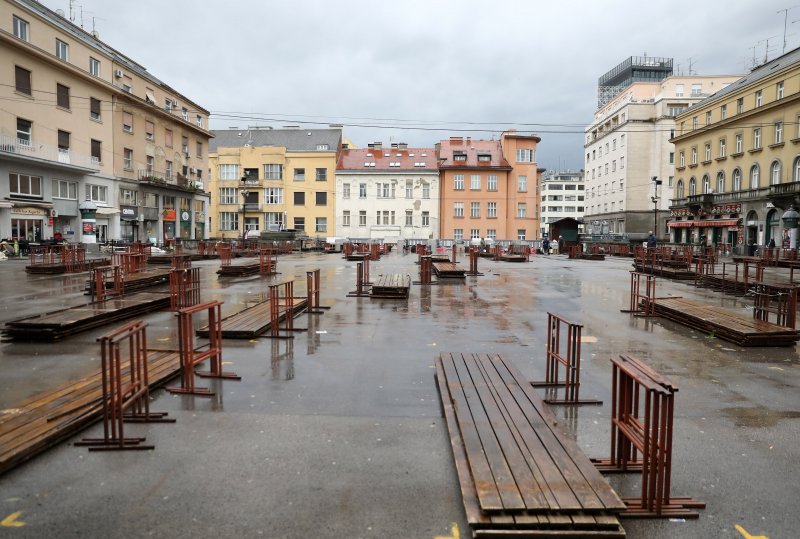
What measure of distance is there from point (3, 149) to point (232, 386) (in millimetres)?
32863

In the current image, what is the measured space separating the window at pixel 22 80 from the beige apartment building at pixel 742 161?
52612 mm

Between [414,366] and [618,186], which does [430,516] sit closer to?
[414,366]

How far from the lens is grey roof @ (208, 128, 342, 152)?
6606 cm

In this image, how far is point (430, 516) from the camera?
12.0 ft

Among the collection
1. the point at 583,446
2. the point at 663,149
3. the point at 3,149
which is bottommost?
the point at 583,446

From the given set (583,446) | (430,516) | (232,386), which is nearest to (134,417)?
(232,386)

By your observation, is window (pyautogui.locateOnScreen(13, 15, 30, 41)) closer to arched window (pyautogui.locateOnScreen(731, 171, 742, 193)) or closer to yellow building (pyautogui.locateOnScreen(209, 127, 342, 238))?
yellow building (pyautogui.locateOnScreen(209, 127, 342, 238))

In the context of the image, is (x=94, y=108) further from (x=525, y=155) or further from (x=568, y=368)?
(x=525, y=155)

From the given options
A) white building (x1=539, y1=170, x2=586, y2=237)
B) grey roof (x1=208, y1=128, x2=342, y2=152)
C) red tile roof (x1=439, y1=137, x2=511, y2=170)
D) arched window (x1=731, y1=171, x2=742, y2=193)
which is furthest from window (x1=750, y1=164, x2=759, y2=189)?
white building (x1=539, y1=170, x2=586, y2=237)

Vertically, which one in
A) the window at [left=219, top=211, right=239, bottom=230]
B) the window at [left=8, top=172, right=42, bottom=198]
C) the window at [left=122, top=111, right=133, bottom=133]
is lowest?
the window at [left=219, top=211, right=239, bottom=230]

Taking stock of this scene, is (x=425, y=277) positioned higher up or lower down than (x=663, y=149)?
lower down

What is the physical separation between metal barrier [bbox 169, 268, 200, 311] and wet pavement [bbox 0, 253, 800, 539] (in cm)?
189

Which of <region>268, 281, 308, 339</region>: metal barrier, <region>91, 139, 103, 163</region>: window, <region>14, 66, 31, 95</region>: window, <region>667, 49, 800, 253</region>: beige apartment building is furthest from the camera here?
<region>667, 49, 800, 253</region>: beige apartment building

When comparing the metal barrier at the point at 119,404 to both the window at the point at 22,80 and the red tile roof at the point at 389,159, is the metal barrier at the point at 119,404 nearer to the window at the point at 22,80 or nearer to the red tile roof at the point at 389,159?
the window at the point at 22,80
